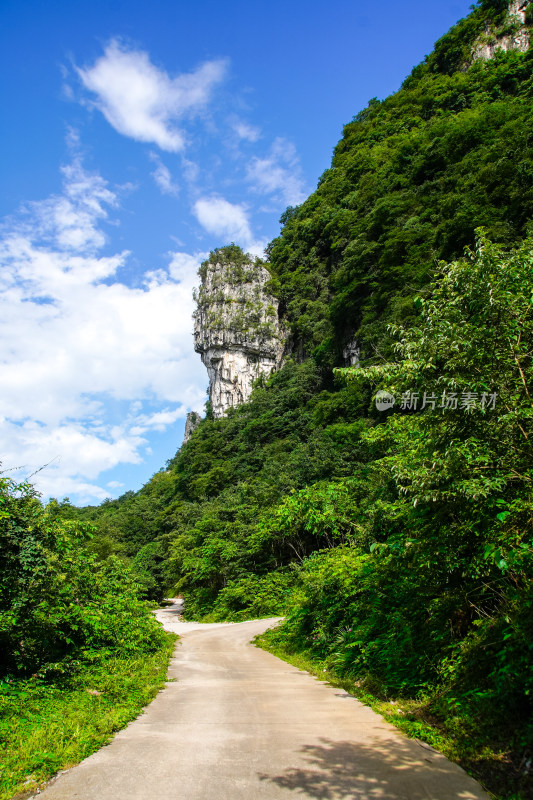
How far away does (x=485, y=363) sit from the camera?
4562 mm

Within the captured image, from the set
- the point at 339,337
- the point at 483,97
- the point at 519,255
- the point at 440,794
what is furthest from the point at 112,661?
the point at 483,97

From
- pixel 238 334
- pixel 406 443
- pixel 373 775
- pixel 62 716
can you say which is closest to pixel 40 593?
pixel 62 716

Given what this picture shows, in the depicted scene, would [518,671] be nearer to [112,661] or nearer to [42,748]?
[42,748]

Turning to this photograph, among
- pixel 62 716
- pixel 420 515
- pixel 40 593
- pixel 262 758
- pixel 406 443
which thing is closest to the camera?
pixel 262 758

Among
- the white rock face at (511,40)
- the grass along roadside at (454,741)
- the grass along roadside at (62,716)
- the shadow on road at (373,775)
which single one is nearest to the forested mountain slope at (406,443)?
the grass along roadside at (454,741)

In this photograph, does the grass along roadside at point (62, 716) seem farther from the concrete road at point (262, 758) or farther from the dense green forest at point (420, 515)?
the dense green forest at point (420, 515)

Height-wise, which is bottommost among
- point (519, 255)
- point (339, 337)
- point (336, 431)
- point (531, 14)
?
point (519, 255)

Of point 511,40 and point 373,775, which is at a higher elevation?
point 511,40

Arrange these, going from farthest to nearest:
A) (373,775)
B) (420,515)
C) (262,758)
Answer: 1. (420,515)
2. (262,758)
3. (373,775)

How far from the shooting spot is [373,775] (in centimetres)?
305

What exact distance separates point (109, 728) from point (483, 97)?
45377 millimetres

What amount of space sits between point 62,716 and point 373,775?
3.09 metres

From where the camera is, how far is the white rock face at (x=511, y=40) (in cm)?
3925

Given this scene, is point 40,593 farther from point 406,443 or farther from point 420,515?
point 406,443
